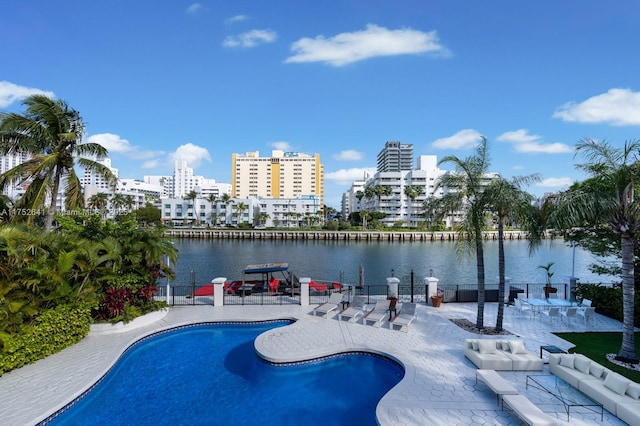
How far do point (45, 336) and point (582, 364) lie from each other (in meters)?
15.2

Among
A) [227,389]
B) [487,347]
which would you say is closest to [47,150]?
[227,389]

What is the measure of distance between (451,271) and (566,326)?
81.7 ft

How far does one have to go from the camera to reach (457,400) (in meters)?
8.10

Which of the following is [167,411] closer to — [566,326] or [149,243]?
[149,243]

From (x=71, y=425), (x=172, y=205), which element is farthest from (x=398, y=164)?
(x=71, y=425)

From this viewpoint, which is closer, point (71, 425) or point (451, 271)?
point (71, 425)

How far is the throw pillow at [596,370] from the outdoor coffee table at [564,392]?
1.94 feet

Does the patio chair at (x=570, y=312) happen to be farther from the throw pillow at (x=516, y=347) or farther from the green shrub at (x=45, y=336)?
the green shrub at (x=45, y=336)

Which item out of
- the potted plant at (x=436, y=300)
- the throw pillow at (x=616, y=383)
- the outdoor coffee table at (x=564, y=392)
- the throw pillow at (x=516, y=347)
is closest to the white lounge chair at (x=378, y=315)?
the potted plant at (x=436, y=300)

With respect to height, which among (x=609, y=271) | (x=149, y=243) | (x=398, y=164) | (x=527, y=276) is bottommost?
(x=527, y=276)

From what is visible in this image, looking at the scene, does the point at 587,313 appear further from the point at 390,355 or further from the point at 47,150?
the point at 47,150

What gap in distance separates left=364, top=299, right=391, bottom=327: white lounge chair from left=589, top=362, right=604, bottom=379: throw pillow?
6.76 meters

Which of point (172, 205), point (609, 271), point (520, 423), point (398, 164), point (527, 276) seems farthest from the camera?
point (398, 164)

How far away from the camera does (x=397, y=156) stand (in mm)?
187625
